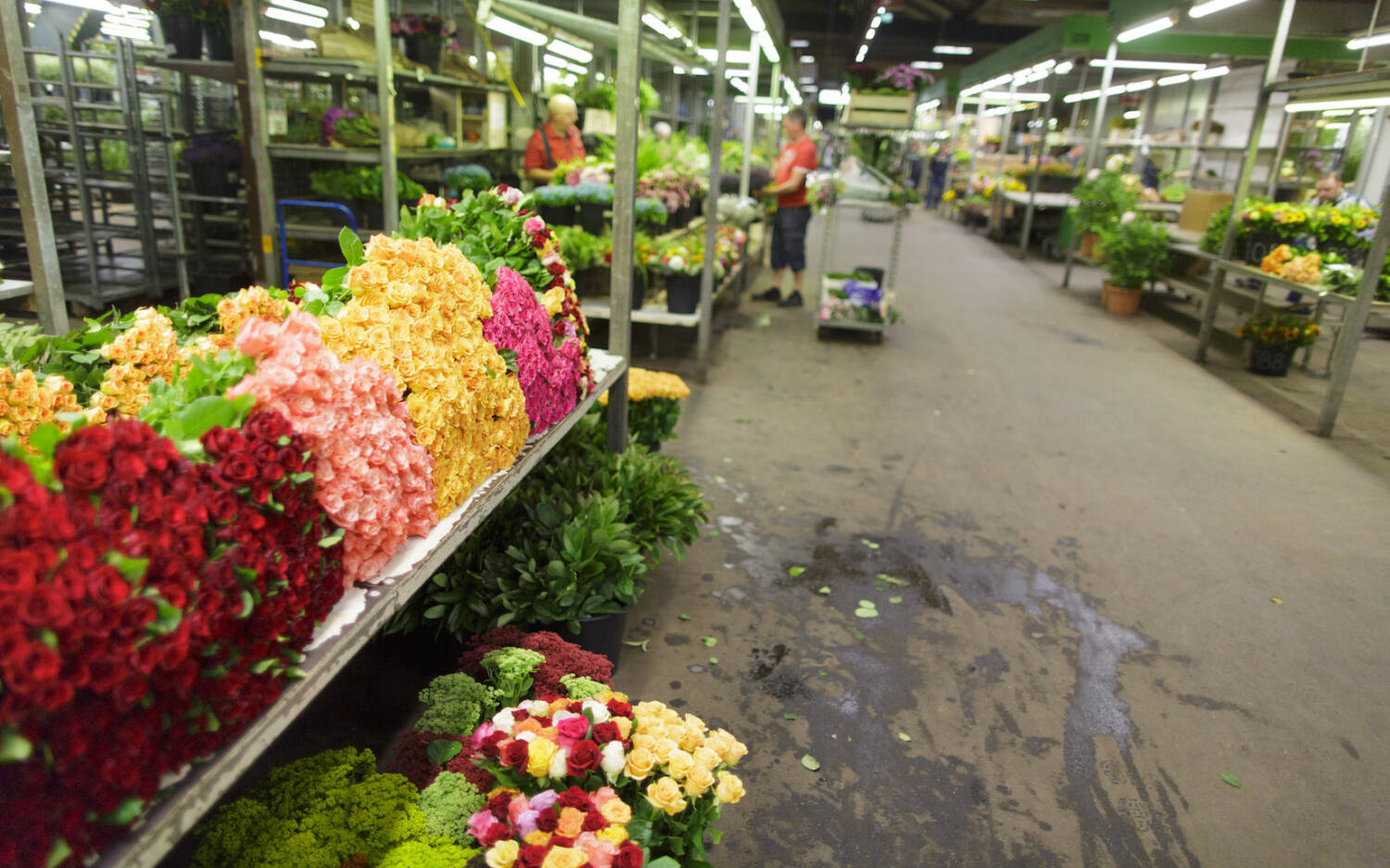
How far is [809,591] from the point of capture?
3.67m

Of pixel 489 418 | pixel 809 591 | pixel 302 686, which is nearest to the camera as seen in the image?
pixel 302 686

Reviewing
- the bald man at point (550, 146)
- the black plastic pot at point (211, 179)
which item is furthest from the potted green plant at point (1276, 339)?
the black plastic pot at point (211, 179)

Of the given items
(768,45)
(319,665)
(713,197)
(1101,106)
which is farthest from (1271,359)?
(319,665)

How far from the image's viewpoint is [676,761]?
5.67ft

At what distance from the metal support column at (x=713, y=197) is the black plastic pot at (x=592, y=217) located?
2.59 ft

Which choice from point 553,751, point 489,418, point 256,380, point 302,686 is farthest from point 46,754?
point 489,418

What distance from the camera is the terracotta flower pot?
1006cm

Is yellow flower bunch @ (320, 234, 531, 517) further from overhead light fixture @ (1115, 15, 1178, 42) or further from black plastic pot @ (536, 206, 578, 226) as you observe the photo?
overhead light fixture @ (1115, 15, 1178, 42)

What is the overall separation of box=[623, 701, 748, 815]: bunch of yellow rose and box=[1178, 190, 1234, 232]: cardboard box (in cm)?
1045

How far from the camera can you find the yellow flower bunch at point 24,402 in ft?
5.31

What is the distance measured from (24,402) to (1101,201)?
12014mm

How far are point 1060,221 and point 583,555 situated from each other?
14.7m

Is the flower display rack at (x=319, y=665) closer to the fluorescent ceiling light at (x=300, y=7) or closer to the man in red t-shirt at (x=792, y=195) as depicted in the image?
the fluorescent ceiling light at (x=300, y=7)

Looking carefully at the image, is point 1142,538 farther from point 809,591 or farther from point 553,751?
point 553,751
